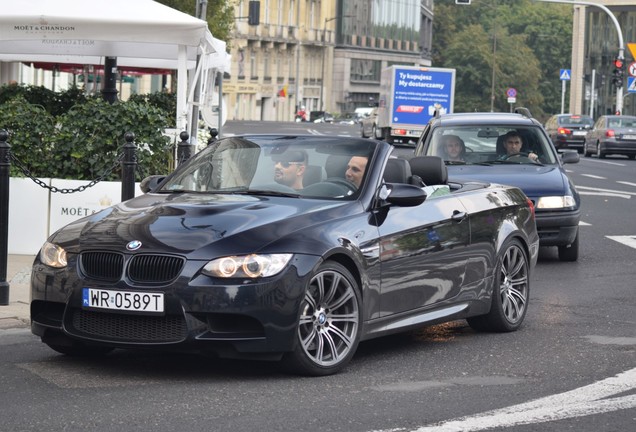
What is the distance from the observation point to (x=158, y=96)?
26.2 metres

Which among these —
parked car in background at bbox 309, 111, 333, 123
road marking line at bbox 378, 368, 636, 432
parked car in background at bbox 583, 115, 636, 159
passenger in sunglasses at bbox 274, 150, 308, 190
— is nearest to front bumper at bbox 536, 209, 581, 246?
passenger in sunglasses at bbox 274, 150, 308, 190

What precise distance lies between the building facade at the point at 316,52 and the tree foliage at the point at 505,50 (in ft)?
18.8

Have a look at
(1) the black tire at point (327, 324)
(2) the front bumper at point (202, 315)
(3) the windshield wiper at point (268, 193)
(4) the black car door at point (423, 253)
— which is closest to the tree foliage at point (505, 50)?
(4) the black car door at point (423, 253)

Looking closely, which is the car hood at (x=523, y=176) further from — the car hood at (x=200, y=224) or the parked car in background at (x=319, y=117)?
the parked car in background at (x=319, y=117)

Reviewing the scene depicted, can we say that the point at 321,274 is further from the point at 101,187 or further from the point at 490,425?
the point at 101,187

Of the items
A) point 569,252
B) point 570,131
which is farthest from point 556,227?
point 570,131

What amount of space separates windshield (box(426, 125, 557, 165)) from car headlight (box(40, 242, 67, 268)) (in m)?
8.36

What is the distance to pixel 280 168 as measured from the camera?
339 inches

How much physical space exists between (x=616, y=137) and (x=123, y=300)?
43.1 meters

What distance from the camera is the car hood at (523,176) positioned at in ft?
47.5

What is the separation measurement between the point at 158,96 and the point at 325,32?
103434mm

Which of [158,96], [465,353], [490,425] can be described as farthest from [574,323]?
[158,96]

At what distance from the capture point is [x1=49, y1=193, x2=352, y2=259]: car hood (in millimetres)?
7352

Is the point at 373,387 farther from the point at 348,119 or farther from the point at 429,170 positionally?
the point at 348,119
